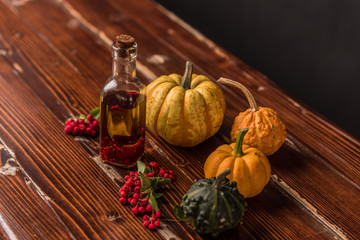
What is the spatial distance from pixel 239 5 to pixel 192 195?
1.74 meters

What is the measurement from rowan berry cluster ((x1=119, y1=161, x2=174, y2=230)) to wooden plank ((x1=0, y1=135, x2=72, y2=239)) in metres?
0.17

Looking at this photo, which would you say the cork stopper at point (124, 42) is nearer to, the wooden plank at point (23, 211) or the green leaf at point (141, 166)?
the green leaf at point (141, 166)

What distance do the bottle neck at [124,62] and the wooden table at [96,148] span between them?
0.79 ft

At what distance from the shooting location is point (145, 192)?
1.21 m

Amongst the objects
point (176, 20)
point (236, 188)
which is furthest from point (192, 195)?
point (176, 20)

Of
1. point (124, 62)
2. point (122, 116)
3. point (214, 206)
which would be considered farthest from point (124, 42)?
point (214, 206)

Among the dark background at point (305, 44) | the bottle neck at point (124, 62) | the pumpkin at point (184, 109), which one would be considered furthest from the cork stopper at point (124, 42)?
the dark background at point (305, 44)

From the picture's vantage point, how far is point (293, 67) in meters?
2.57

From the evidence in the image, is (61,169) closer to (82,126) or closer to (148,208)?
(82,126)

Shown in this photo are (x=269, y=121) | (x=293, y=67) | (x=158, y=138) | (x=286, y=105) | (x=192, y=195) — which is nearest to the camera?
(x=192, y=195)

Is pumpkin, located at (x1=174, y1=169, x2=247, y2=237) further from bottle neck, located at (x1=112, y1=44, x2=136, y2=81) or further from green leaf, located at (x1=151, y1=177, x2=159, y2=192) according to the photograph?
bottle neck, located at (x1=112, y1=44, x2=136, y2=81)

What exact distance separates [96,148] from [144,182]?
23cm

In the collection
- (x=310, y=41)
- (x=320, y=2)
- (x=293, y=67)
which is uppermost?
(x=320, y=2)

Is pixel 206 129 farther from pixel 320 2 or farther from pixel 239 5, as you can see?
pixel 239 5
